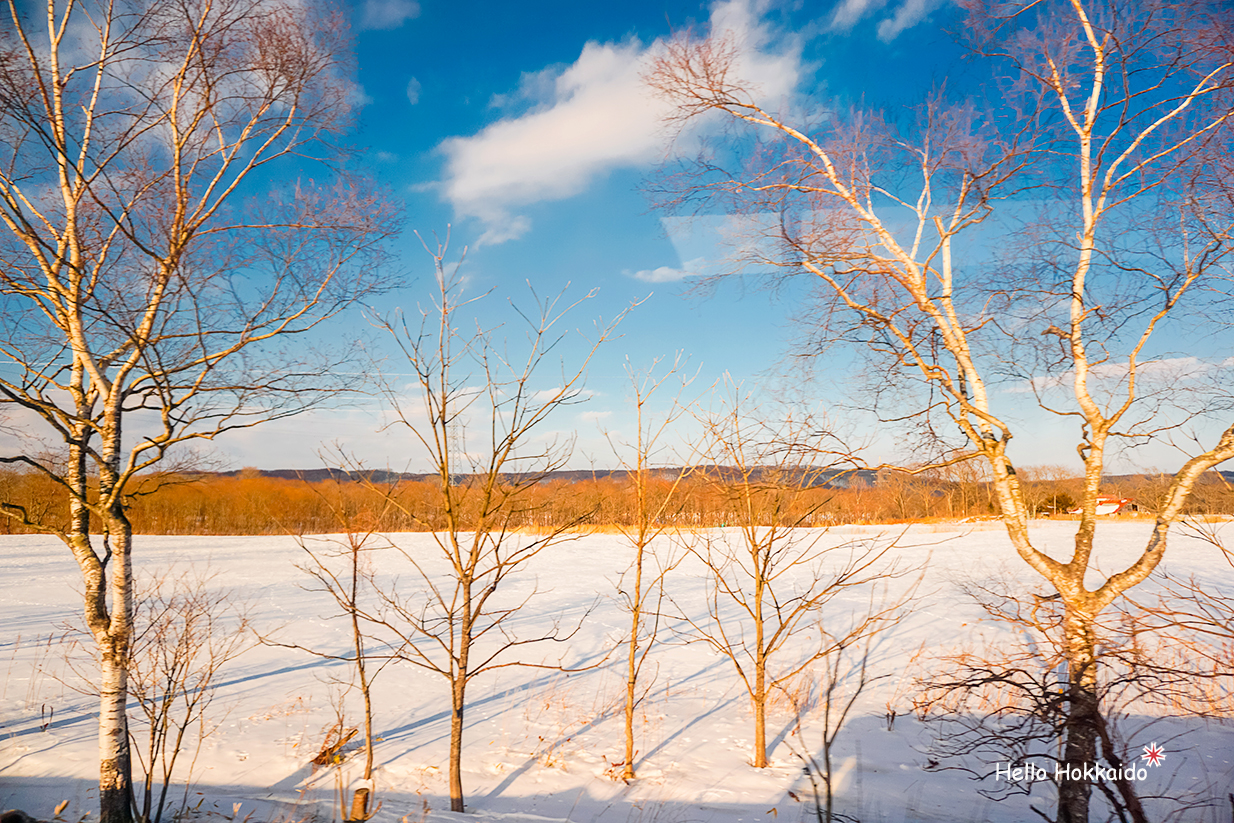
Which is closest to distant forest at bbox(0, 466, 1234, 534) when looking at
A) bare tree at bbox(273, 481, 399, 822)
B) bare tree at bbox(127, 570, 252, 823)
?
bare tree at bbox(273, 481, 399, 822)

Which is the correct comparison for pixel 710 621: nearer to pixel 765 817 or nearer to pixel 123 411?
pixel 765 817

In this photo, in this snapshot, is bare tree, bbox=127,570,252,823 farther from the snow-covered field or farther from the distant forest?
the distant forest

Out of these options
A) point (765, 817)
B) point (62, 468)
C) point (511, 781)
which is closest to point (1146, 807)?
point (765, 817)

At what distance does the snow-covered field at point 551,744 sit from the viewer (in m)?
5.57

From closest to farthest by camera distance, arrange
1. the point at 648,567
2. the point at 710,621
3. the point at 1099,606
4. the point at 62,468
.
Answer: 1. the point at 1099,606
2. the point at 62,468
3. the point at 710,621
4. the point at 648,567

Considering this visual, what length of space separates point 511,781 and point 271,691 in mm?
5570

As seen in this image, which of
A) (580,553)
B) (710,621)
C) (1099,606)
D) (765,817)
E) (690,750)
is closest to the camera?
(1099,606)

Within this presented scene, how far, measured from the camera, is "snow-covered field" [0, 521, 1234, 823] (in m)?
5.57

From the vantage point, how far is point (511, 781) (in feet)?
21.0

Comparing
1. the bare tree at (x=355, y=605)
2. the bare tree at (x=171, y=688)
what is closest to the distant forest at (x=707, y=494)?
the bare tree at (x=355, y=605)

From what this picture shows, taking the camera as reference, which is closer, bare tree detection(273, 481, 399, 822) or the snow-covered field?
bare tree detection(273, 481, 399, 822)

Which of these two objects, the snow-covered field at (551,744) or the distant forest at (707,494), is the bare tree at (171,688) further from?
the distant forest at (707,494)

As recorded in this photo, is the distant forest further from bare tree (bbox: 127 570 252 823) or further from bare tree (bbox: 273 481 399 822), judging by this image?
bare tree (bbox: 127 570 252 823)

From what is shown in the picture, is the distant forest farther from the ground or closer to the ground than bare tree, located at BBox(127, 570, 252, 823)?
farther from the ground
